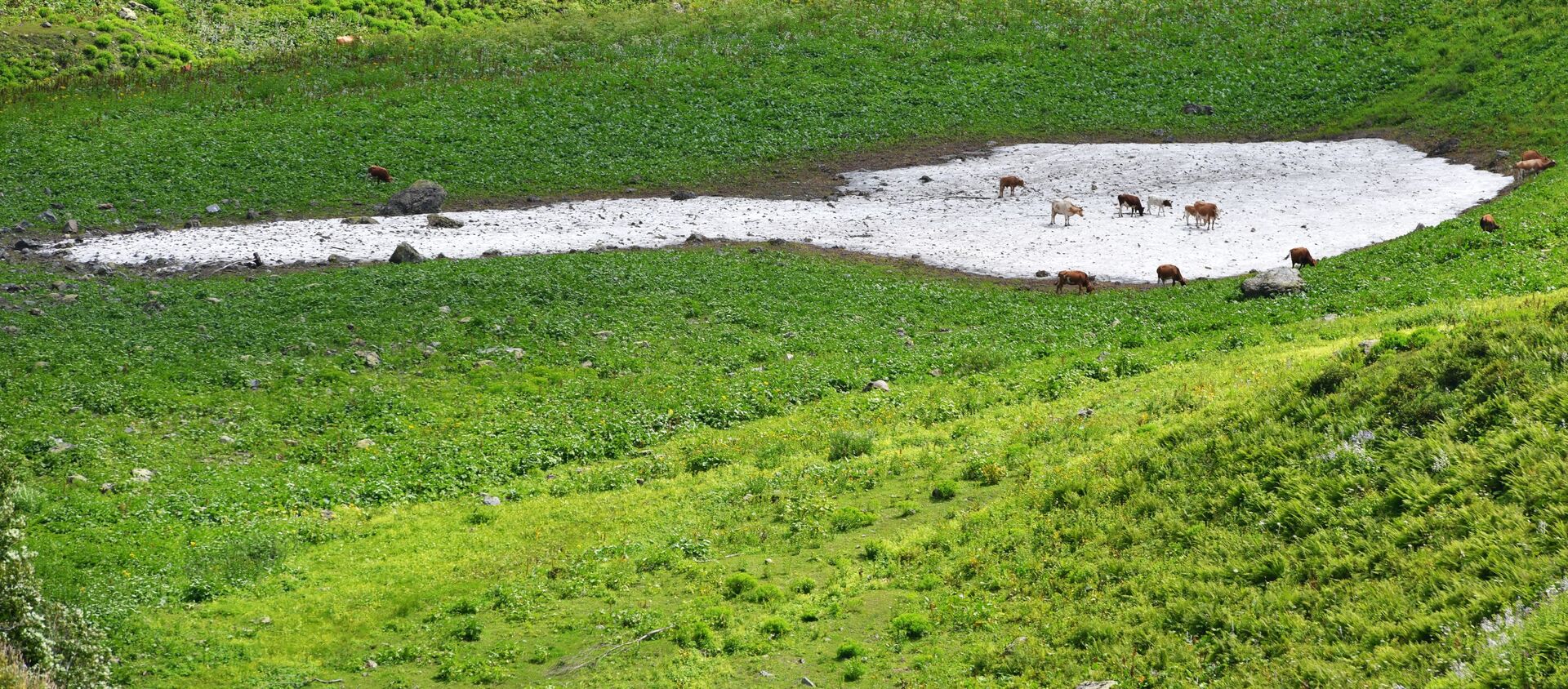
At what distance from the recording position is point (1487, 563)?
487 inches

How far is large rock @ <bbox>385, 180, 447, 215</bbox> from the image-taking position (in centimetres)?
4247

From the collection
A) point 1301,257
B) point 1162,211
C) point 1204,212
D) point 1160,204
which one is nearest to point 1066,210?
point 1160,204

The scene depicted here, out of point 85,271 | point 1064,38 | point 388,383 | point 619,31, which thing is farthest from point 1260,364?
point 619,31

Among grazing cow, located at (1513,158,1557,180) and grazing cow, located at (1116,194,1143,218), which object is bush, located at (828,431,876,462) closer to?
grazing cow, located at (1116,194,1143,218)

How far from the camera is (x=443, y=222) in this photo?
134 ft

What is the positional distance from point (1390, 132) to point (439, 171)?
140 ft

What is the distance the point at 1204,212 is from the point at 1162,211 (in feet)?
8.60

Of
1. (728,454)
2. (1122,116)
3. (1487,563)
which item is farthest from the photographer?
(1122,116)

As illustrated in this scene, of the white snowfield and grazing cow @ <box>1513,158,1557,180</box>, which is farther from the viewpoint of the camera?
grazing cow @ <box>1513,158,1557,180</box>

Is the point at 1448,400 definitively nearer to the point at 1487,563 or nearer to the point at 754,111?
the point at 1487,563

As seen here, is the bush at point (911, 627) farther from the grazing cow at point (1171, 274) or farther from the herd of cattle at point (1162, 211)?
the grazing cow at point (1171, 274)

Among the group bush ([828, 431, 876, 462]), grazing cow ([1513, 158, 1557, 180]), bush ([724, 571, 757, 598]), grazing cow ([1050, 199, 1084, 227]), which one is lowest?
bush ([724, 571, 757, 598])

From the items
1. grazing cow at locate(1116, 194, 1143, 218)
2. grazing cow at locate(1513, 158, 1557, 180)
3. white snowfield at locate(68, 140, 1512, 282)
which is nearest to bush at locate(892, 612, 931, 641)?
white snowfield at locate(68, 140, 1512, 282)

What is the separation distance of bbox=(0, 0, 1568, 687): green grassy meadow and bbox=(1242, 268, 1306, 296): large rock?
2.07 feet
